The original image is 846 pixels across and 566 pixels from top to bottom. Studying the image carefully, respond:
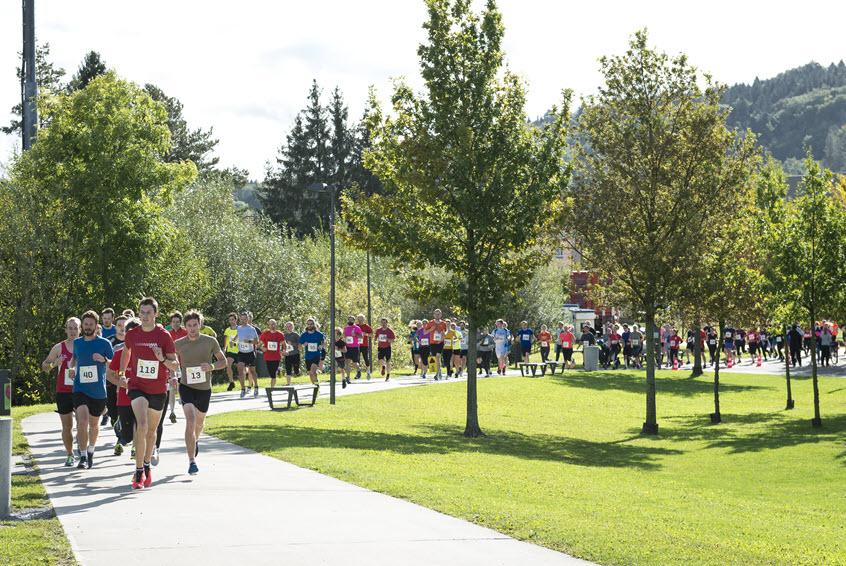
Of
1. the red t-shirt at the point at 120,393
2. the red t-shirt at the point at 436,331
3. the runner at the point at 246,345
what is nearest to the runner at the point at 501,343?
the red t-shirt at the point at 436,331

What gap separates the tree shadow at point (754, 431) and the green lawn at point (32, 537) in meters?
15.6

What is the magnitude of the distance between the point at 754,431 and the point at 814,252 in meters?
4.96

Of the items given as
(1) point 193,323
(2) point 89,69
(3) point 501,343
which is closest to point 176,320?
(1) point 193,323

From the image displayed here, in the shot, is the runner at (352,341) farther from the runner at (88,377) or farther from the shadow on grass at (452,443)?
the runner at (88,377)

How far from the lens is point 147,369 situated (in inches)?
476

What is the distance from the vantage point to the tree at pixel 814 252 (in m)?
27.5

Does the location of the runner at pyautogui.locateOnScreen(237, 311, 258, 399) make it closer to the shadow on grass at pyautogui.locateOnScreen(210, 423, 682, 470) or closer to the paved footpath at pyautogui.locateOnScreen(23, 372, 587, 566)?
the shadow on grass at pyautogui.locateOnScreen(210, 423, 682, 470)

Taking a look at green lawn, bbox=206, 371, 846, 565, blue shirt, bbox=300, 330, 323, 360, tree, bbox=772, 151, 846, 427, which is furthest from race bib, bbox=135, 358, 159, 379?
tree, bbox=772, 151, 846, 427

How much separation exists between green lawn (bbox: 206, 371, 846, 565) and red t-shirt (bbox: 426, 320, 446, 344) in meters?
2.38

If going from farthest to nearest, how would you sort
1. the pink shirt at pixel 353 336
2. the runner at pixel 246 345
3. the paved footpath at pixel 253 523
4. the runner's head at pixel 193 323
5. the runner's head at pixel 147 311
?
the pink shirt at pixel 353 336 → the runner at pixel 246 345 → the runner's head at pixel 193 323 → the runner's head at pixel 147 311 → the paved footpath at pixel 253 523

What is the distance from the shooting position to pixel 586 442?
23.4m

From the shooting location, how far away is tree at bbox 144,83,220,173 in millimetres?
72287

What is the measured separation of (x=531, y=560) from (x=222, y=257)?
41057mm

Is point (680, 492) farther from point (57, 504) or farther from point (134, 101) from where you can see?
point (134, 101)
